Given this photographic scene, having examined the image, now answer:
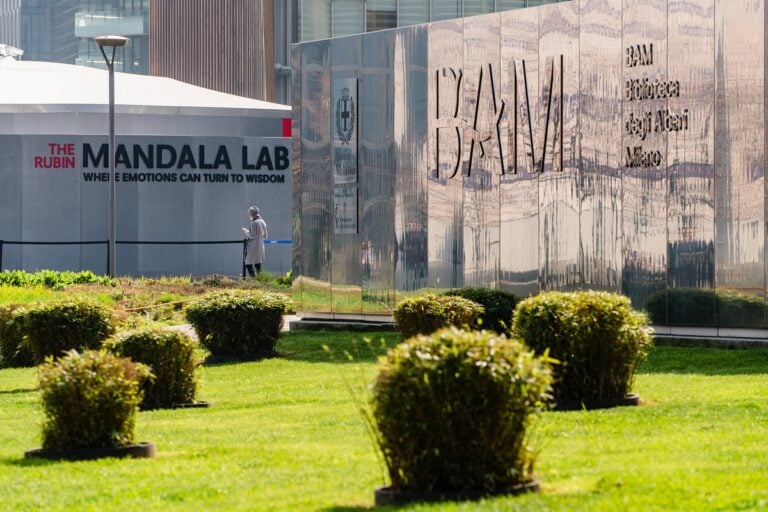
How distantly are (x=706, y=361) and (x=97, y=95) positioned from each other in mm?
29239

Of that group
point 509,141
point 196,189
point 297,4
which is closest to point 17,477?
point 509,141

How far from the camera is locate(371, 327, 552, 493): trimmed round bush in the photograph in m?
9.17

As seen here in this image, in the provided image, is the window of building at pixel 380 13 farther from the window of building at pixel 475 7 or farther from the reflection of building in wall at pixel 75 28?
the reflection of building in wall at pixel 75 28

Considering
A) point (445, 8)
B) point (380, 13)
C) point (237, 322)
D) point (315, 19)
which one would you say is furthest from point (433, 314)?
point (315, 19)

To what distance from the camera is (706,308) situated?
20406mm

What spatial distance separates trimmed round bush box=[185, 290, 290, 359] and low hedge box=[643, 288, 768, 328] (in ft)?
15.9

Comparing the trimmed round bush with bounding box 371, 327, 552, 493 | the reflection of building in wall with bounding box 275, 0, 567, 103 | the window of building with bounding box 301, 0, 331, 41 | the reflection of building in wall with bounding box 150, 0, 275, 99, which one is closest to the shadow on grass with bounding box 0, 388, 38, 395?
the trimmed round bush with bounding box 371, 327, 552, 493

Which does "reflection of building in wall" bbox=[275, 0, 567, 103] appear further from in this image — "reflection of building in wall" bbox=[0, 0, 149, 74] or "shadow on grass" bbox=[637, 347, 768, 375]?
"shadow on grass" bbox=[637, 347, 768, 375]

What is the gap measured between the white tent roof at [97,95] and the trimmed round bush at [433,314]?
24.5m

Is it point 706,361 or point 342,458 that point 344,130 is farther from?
point 342,458

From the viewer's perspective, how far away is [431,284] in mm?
23906

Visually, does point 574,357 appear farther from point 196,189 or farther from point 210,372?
point 196,189

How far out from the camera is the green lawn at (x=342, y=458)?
9.33 meters

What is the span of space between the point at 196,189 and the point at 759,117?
86.6 feet
